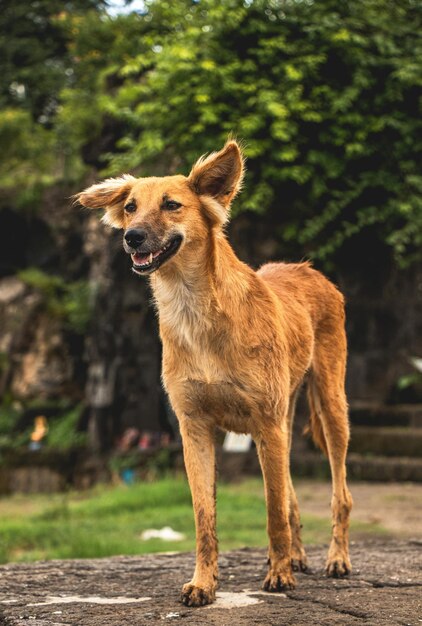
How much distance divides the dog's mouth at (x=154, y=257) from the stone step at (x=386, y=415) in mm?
8870

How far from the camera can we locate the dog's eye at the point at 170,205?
4719 mm

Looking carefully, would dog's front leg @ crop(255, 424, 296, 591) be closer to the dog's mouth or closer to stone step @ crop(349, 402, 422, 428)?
the dog's mouth

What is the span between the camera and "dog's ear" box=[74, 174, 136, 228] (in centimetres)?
515

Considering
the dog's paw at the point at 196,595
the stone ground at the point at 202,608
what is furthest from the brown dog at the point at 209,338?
the stone ground at the point at 202,608

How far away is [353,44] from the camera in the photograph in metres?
12.8

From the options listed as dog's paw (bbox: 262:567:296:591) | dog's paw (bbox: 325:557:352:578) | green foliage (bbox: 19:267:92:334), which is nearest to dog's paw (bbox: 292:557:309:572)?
dog's paw (bbox: 325:557:352:578)

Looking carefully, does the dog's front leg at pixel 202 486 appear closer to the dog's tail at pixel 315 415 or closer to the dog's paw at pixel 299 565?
the dog's paw at pixel 299 565

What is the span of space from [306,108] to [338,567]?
8323 mm

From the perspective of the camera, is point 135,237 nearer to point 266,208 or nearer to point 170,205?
point 170,205

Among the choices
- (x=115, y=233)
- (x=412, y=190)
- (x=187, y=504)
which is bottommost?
(x=187, y=504)

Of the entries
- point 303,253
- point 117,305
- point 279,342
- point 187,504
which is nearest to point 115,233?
point 117,305

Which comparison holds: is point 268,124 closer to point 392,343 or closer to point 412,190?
point 412,190

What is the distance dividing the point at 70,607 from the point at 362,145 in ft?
30.3

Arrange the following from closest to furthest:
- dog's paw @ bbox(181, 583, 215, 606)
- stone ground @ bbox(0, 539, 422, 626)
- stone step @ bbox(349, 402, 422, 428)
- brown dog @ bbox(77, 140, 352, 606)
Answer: stone ground @ bbox(0, 539, 422, 626), dog's paw @ bbox(181, 583, 215, 606), brown dog @ bbox(77, 140, 352, 606), stone step @ bbox(349, 402, 422, 428)
